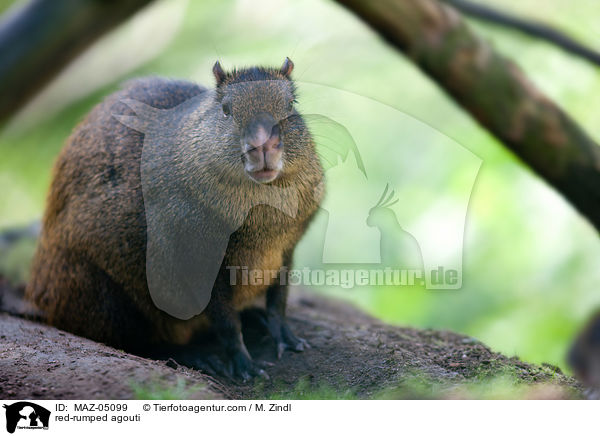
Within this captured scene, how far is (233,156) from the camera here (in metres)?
3.46

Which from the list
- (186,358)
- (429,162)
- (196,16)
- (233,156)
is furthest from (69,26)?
(429,162)

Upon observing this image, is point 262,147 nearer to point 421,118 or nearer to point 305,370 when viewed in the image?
point 305,370

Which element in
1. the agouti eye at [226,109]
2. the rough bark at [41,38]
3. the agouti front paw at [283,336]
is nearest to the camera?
the rough bark at [41,38]

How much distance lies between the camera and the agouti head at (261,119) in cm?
329

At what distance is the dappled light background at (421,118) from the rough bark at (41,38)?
2.91 feet

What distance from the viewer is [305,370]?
3.62m

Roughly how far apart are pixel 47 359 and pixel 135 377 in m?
0.61

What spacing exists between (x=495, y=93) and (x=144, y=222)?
2094mm

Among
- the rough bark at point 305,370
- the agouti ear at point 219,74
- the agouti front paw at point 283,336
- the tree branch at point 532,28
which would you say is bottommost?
the rough bark at point 305,370

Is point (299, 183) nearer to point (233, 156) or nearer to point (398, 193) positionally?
point (233, 156)
